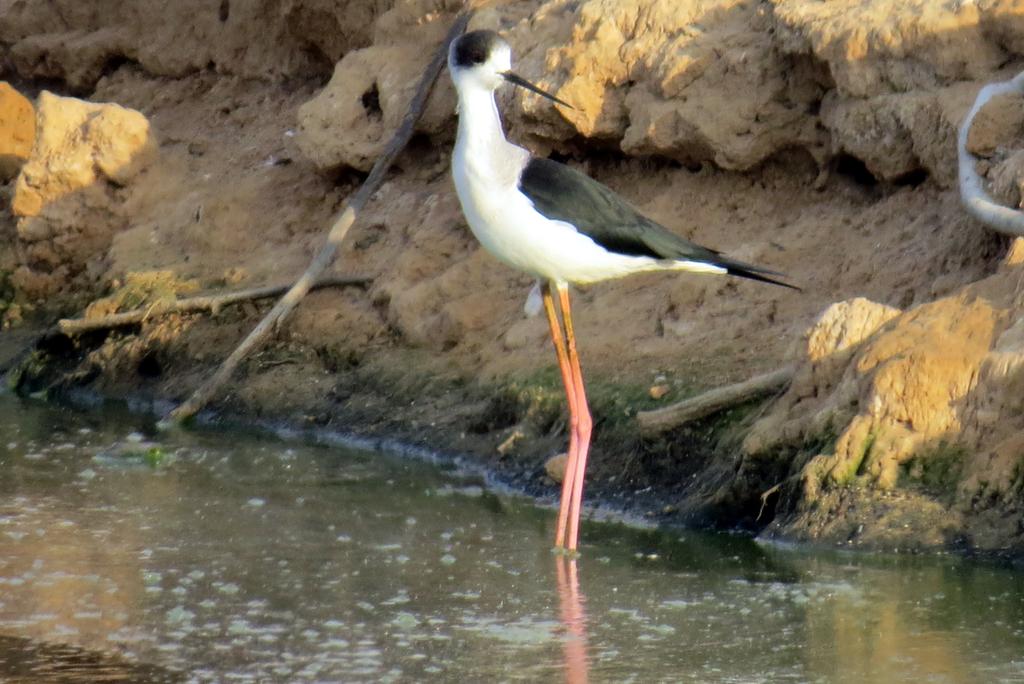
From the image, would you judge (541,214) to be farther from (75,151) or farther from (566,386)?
(75,151)

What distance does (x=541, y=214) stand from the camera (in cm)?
632

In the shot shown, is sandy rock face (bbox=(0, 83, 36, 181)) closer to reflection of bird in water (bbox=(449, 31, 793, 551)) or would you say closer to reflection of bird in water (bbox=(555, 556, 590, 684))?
reflection of bird in water (bbox=(449, 31, 793, 551))

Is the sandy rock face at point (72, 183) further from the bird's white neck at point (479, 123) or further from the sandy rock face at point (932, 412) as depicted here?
the sandy rock face at point (932, 412)

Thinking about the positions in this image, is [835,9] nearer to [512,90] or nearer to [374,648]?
[512,90]

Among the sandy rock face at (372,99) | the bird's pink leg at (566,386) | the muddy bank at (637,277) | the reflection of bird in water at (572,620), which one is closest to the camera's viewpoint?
the reflection of bird in water at (572,620)

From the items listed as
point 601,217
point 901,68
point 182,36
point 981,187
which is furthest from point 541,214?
point 182,36

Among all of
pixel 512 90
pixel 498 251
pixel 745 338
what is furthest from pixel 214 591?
pixel 512 90

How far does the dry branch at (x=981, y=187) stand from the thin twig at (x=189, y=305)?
10.8ft

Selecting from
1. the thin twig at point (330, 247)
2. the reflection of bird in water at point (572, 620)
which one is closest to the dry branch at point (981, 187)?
the reflection of bird in water at point (572, 620)

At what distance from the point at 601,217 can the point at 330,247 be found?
10.6 feet

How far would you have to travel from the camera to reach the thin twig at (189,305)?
369 inches

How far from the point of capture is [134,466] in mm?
8023

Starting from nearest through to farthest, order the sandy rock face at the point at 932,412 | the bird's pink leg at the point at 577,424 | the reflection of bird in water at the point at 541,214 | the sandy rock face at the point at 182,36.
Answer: the sandy rock face at the point at 932,412, the reflection of bird in water at the point at 541,214, the bird's pink leg at the point at 577,424, the sandy rock face at the point at 182,36

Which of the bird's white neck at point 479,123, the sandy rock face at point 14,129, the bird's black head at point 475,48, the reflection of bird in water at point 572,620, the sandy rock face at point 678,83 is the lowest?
the reflection of bird in water at point 572,620
